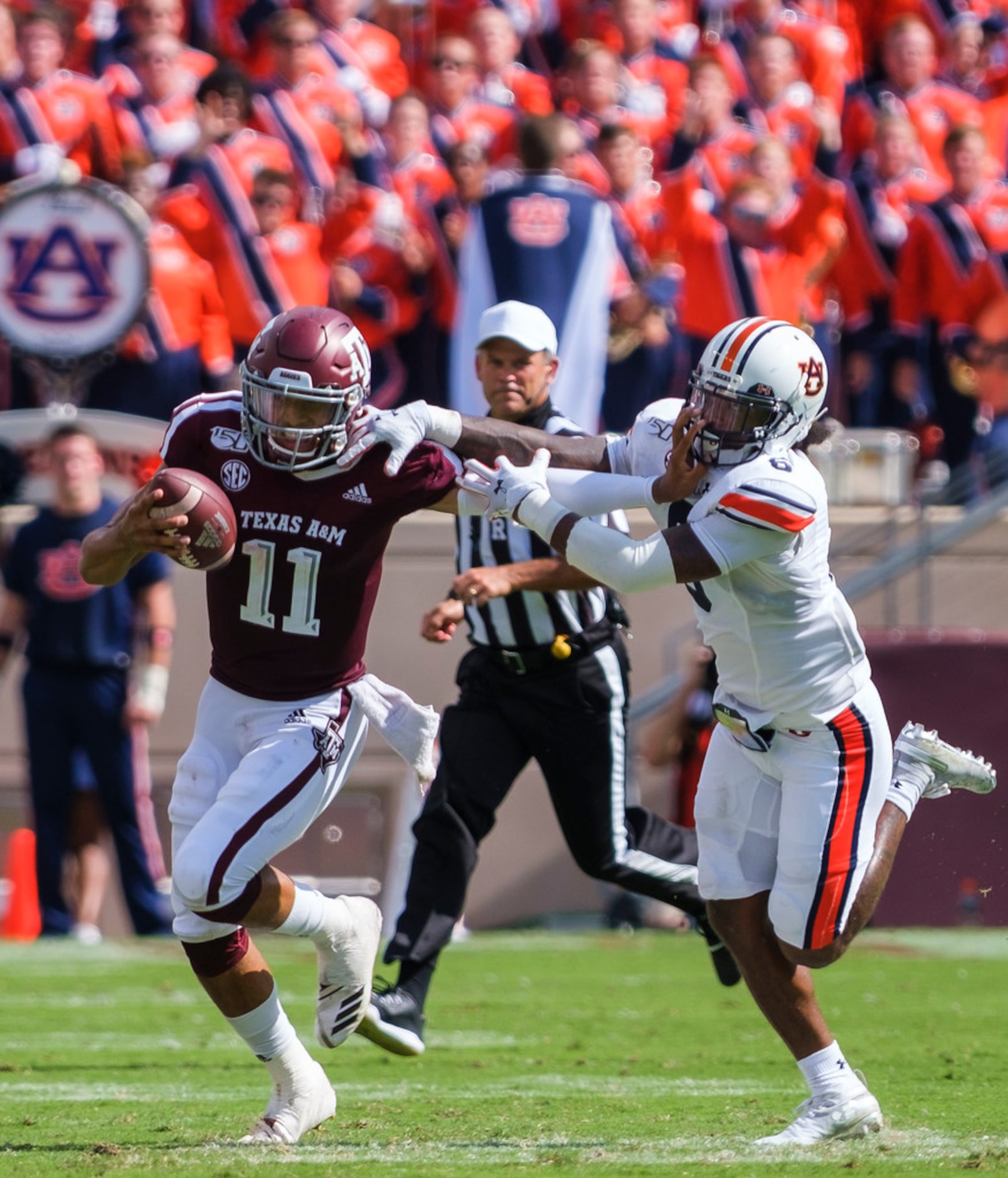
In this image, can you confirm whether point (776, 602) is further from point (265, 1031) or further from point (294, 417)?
point (265, 1031)

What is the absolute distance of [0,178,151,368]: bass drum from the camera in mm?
9070

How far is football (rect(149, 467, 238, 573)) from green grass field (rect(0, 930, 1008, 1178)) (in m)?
1.14

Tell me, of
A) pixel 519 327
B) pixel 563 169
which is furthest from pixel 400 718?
pixel 563 169

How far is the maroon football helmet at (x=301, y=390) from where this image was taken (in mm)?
4105

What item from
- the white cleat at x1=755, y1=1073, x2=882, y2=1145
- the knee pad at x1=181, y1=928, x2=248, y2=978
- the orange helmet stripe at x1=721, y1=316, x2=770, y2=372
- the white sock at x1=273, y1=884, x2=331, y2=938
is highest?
the orange helmet stripe at x1=721, y1=316, x2=770, y2=372

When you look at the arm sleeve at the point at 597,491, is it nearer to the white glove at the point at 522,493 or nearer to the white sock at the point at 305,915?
the white glove at the point at 522,493

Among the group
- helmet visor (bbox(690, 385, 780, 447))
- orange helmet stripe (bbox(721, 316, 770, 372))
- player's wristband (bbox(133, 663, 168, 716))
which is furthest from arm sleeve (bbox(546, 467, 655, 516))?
player's wristband (bbox(133, 663, 168, 716))

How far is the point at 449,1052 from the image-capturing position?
18.3ft

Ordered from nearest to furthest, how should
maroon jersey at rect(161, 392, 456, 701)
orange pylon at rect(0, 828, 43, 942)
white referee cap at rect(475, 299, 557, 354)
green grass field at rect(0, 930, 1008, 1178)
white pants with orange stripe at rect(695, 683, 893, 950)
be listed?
1. green grass field at rect(0, 930, 1008, 1178)
2. white pants with orange stripe at rect(695, 683, 893, 950)
3. maroon jersey at rect(161, 392, 456, 701)
4. white referee cap at rect(475, 299, 557, 354)
5. orange pylon at rect(0, 828, 43, 942)

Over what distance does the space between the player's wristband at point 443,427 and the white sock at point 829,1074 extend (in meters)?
1.53

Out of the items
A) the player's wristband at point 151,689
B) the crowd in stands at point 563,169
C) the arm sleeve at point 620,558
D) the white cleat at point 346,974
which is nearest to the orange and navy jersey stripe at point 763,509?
the arm sleeve at point 620,558

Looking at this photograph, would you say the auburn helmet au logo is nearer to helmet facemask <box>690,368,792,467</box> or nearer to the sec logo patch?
helmet facemask <box>690,368,792,467</box>

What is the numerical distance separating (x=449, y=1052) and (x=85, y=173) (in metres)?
6.16

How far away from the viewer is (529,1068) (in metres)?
5.25
